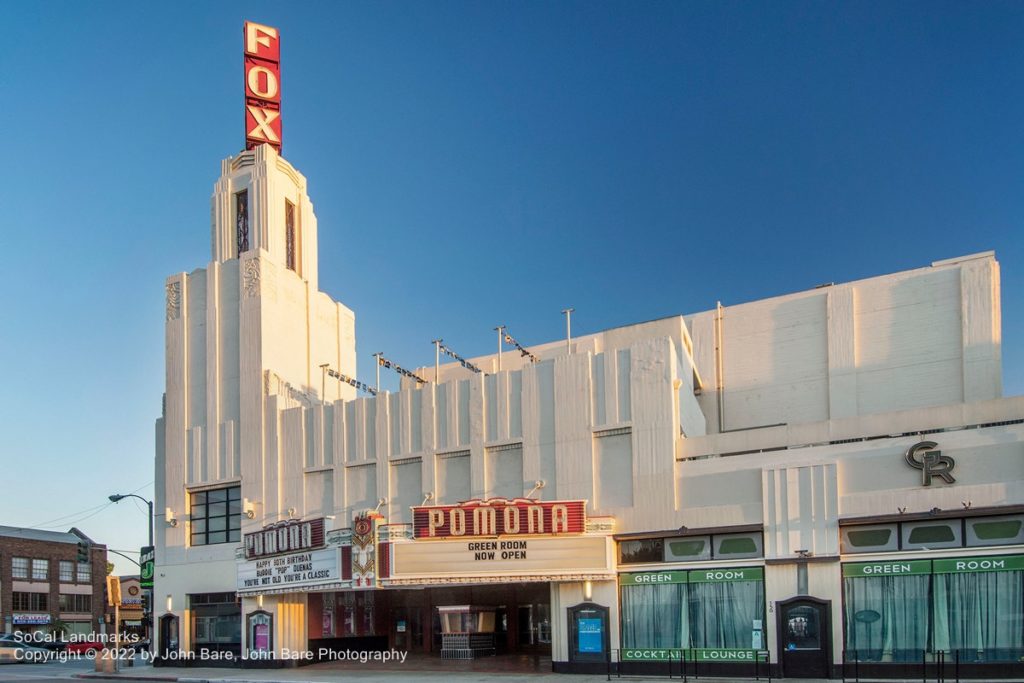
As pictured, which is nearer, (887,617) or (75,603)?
(887,617)

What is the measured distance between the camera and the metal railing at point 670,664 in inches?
1141

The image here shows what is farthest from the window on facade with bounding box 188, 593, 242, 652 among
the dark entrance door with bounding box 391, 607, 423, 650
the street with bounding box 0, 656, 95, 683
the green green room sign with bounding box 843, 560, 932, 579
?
the green green room sign with bounding box 843, 560, 932, 579

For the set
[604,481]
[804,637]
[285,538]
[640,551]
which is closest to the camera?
[804,637]

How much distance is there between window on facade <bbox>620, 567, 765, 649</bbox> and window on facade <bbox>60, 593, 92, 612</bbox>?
70899 mm

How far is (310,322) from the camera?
153ft

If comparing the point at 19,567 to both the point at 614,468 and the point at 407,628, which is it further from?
the point at 614,468

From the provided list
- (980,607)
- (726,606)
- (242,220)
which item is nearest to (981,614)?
(980,607)

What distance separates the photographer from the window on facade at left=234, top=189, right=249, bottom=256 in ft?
151

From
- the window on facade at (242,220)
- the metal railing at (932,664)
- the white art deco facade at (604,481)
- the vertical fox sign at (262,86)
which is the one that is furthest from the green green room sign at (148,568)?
the metal railing at (932,664)

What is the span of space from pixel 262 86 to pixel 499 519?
92.5 ft

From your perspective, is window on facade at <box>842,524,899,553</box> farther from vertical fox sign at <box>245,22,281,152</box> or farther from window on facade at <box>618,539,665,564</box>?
vertical fox sign at <box>245,22,281,152</box>

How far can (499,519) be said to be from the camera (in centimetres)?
3294

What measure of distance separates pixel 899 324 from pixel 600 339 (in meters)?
12.8

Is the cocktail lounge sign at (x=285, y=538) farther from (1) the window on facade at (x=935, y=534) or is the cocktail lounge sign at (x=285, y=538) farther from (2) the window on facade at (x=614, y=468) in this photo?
(1) the window on facade at (x=935, y=534)
